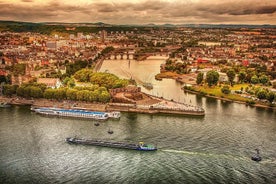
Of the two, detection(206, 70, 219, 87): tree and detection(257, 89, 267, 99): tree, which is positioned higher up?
detection(206, 70, 219, 87): tree

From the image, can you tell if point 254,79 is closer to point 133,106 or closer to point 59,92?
point 133,106

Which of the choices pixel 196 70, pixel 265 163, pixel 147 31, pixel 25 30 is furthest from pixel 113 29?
pixel 265 163

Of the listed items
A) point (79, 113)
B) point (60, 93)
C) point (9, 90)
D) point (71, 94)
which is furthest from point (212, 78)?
point (9, 90)

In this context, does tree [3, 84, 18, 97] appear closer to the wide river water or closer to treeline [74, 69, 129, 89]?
the wide river water

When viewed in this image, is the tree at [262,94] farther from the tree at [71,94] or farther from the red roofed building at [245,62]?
the red roofed building at [245,62]

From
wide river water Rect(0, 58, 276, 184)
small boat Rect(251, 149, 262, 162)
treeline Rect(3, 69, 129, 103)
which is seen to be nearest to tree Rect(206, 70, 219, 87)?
wide river water Rect(0, 58, 276, 184)

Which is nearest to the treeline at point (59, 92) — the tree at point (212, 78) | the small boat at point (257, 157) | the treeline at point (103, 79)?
the treeline at point (103, 79)
